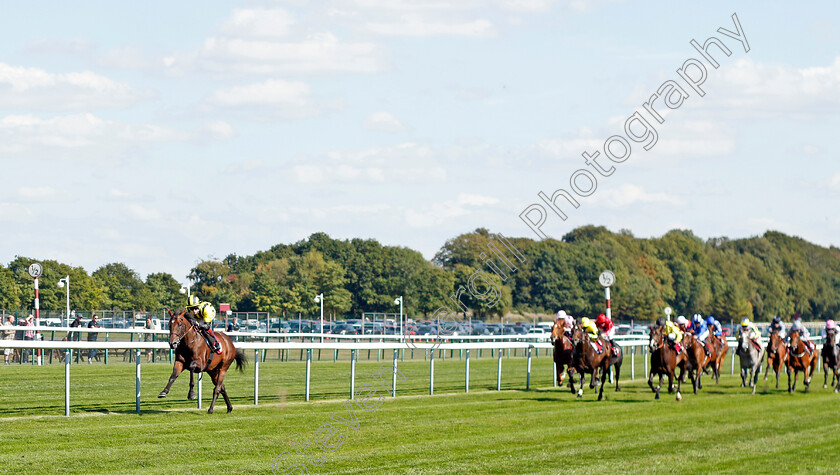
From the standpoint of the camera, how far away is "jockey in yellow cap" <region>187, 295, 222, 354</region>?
1268cm

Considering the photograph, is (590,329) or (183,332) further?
(590,329)

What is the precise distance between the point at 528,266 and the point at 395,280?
803 inches

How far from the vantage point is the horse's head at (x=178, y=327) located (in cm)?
1209

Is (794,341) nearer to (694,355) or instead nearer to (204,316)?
(694,355)

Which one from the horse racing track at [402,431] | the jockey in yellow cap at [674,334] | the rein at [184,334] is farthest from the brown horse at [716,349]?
the rein at [184,334]

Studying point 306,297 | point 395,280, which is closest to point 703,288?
point 395,280

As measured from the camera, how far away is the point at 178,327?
12.3 meters

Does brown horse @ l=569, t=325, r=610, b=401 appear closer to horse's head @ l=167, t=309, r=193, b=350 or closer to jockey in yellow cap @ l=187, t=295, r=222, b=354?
jockey in yellow cap @ l=187, t=295, r=222, b=354

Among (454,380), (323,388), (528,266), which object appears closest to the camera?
(323,388)

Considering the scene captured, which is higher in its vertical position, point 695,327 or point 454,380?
point 695,327

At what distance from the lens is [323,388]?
18.8 metres

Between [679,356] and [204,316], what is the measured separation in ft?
32.4

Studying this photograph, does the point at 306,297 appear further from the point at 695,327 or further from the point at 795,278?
the point at 795,278

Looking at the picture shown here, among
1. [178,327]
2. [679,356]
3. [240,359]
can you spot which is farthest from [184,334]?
[679,356]
